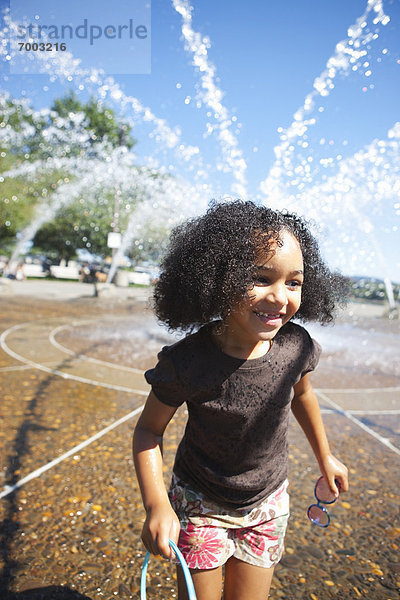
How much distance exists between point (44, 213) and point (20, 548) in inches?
1270

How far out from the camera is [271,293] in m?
1.43

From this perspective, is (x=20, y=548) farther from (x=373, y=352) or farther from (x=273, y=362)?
(x=373, y=352)

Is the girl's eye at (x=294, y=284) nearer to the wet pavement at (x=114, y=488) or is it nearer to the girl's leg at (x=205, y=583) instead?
the wet pavement at (x=114, y=488)

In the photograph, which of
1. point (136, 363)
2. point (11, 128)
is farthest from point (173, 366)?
point (11, 128)

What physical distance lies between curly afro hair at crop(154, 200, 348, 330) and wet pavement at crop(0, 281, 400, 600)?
191 mm

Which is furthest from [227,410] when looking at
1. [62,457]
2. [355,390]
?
[355,390]

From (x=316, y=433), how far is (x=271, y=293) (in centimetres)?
69

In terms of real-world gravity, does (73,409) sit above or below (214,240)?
below

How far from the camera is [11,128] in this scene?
35.5 meters

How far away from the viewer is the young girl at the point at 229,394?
4.73 feet

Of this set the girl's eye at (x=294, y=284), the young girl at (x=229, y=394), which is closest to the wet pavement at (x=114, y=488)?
the young girl at (x=229, y=394)

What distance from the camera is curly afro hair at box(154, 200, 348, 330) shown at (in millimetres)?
1442

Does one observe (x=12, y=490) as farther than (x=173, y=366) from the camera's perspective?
Yes

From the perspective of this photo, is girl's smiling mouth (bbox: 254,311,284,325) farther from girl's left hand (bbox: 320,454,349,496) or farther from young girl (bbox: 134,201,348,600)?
girl's left hand (bbox: 320,454,349,496)
